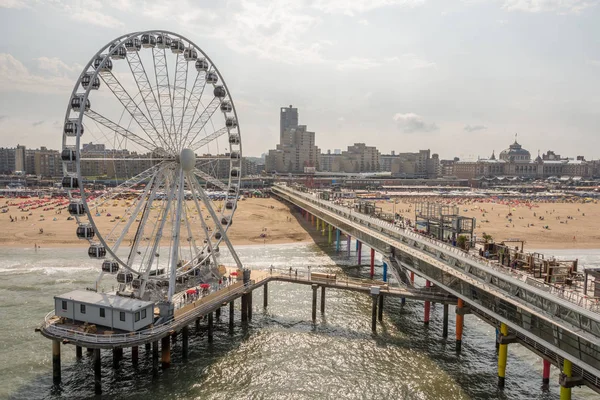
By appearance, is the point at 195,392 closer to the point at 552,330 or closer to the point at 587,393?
the point at 552,330

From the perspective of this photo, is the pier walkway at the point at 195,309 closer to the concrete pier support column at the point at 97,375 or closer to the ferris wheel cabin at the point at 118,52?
the concrete pier support column at the point at 97,375

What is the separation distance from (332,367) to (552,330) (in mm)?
14635

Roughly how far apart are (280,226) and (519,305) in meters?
67.5

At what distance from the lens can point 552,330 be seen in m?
22.7

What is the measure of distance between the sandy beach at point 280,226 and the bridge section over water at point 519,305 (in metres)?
42.6

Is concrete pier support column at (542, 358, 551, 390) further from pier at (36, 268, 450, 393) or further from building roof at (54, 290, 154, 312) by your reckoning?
building roof at (54, 290, 154, 312)

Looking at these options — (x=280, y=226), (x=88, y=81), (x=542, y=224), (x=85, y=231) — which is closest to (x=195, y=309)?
(x=85, y=231)

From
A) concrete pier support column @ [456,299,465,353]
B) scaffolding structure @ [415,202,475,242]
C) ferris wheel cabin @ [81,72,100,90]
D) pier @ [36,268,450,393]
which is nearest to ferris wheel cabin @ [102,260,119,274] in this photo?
pier @ [36,268,450,393]

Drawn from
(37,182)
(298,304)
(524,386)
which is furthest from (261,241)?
(37,182)

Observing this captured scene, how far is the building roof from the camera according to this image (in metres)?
29.5

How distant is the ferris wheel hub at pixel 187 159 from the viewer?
35.7m

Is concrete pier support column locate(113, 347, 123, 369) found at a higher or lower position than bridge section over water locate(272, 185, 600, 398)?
lower

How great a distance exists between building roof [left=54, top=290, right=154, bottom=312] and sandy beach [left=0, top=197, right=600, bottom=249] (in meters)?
44.0

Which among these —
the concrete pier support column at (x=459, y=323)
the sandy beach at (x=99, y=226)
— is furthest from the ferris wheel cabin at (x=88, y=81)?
the sandy beach at (x=99, y=226)
